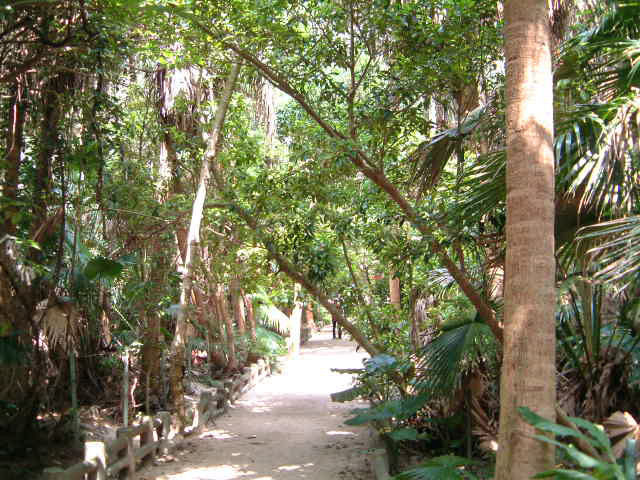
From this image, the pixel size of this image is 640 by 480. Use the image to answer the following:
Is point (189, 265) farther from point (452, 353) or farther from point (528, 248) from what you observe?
point (528, 248)

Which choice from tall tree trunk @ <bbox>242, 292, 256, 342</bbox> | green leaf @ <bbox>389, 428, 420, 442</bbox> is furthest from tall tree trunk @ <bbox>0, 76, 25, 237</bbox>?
tall tree trunk @ <bbox>242, 292, 256, 342</bbox>

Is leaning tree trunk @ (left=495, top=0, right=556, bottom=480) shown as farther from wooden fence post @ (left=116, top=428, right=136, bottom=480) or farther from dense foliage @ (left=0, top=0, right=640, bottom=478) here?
wooden fence post @ (left=116, top=428, right=136, bottom=480)

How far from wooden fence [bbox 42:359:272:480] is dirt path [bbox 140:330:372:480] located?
24cm

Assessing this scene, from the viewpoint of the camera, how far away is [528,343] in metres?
3.62

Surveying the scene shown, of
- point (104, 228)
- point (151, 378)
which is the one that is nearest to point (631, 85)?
point (104, 228)

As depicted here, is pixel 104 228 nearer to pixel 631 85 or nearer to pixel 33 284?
pixel 33 284

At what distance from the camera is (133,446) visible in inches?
313

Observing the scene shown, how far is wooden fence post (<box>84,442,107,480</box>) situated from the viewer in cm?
654

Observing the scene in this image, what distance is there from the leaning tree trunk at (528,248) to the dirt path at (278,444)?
5093 mm

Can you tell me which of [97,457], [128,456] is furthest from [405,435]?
[97,457]

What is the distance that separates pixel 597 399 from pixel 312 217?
476 cm

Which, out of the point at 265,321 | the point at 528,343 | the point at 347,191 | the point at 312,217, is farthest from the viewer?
the point at 265,321

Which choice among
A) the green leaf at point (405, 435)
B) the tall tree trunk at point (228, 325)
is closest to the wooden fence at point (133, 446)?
the tall tree trunk at point (228, 325)

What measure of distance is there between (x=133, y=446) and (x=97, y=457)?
1.36 meters
